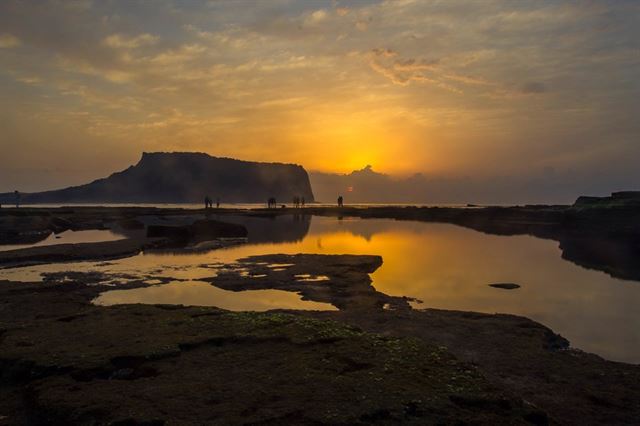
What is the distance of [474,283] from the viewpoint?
31938 mm

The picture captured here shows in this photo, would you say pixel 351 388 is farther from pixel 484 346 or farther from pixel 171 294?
pixel 171 294

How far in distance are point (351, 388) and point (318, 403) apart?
3.28 feet

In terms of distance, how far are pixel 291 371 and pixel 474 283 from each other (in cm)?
2312

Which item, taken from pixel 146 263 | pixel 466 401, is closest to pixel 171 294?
pixel 146 263

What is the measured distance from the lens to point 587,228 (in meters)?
75.4

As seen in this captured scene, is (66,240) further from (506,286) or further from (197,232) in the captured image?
(506,286)

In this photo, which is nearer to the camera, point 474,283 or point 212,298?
point 212,298

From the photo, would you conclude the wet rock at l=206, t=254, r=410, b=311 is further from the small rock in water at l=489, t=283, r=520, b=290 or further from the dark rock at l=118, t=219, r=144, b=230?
the dark rock at l=118, t=219, r=144, b=230

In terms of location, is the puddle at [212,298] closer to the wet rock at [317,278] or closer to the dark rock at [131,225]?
the wet rock at [317,278]

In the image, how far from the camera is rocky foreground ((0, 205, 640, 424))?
9.87m

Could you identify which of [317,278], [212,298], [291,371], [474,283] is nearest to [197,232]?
[317,278]

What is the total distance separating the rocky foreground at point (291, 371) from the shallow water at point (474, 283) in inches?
139

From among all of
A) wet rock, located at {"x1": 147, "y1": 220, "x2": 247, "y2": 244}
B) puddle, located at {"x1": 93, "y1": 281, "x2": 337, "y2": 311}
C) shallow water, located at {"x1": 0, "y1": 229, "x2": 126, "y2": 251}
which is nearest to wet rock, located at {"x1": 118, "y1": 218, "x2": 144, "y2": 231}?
shallow water, located at {"x1": 0, "y1": 229, "x2": 126, "y2": 251}

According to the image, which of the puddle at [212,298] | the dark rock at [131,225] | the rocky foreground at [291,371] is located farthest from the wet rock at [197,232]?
the rocky foreground at [291,371]
